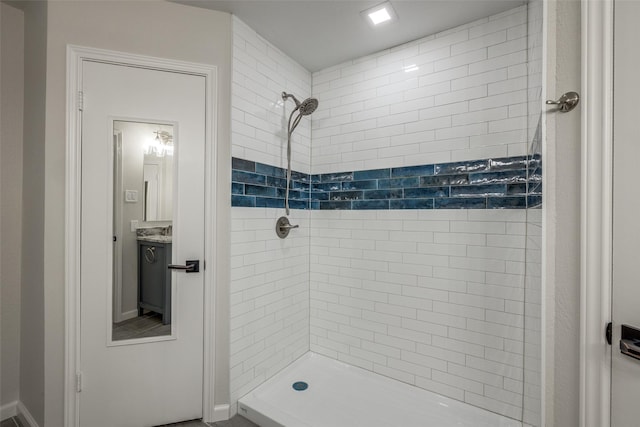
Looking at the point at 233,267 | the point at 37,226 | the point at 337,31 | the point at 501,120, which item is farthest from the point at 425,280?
the point at 37,226

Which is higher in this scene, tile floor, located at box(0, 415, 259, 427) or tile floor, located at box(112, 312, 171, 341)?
tile floor, located at box(112, 312, 171, 341)

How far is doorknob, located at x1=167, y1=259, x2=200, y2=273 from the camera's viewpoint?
1716mm

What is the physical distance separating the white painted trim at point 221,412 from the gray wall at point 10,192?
122 centimetres

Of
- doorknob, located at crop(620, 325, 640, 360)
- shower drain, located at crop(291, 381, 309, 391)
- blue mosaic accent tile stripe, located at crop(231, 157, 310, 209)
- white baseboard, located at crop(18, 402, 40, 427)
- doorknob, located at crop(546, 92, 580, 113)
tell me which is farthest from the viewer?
shower drain, located at crop(291, 381, 309, 391)

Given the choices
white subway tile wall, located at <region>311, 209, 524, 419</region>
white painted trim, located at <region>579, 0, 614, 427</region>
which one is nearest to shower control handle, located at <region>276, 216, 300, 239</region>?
white subway tile wall, located at <region>311, 209, 524, 419</region>

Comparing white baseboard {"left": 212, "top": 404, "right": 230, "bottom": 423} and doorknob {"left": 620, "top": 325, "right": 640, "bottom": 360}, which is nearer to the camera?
doorknob {"left": 620, "top": 325, "right": 640, "bottom": 360}

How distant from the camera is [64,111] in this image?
152cm

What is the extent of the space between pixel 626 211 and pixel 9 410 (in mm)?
3124

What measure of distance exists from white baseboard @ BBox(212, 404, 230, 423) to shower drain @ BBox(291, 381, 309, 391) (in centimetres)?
47

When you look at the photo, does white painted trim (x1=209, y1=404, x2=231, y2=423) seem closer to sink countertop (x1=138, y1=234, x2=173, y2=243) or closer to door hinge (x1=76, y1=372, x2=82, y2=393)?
door hinge (x1=76, y1=372, x2=82, y2=393)

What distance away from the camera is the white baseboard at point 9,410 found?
173 centimetres

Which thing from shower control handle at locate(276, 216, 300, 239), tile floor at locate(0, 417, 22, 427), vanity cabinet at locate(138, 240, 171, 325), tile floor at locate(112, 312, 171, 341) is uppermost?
shower control handle at locate(276, 216, 300, 239)

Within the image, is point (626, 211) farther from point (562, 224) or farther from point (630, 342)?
point (630, 342)

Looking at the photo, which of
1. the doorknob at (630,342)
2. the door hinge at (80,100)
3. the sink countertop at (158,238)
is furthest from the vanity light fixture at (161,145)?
the doorknob at (630,342)
